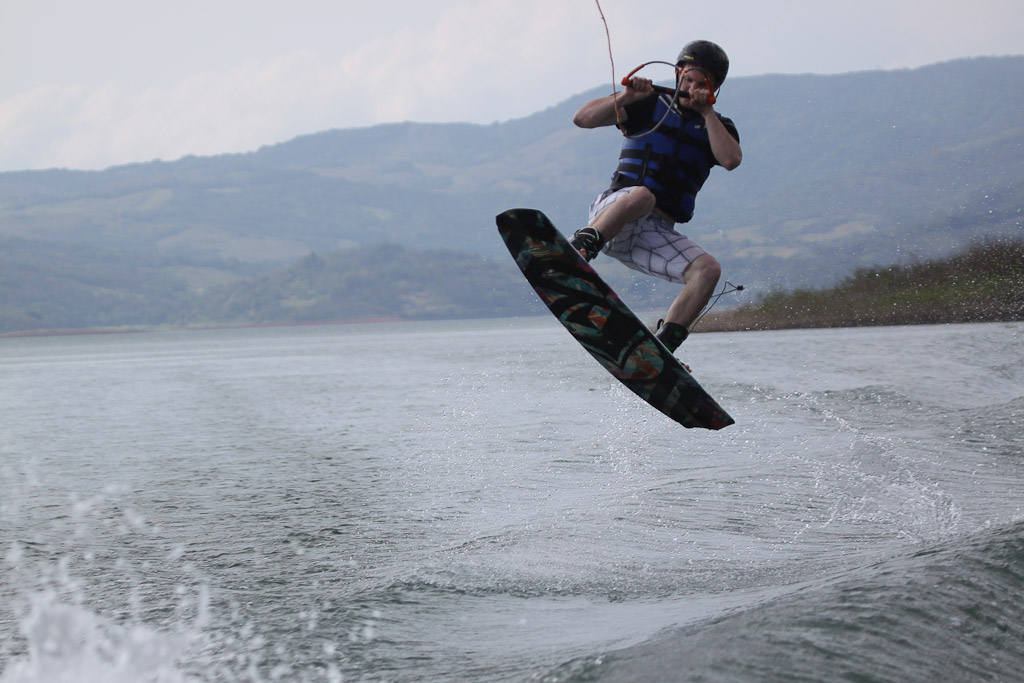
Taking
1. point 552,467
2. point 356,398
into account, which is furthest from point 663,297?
point 552,467

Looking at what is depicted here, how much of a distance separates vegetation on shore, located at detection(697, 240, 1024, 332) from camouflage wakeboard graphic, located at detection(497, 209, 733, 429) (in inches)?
1226

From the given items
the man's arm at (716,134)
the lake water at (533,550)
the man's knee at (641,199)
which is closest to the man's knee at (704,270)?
the man's knee at (641,199)

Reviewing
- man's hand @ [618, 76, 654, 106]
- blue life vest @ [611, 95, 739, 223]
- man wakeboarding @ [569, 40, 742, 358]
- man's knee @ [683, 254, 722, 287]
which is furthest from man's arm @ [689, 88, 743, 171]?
man's knee @ [683, 254, 722, 287]

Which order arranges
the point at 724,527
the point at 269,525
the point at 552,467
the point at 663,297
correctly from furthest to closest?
the point at 663,297 < the point at 552,467 < the point at 269,525 < the point at 724,527

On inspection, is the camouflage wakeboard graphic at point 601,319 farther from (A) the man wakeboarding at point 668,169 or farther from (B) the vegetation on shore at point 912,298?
(B) the vegetation on shore at point 912,298

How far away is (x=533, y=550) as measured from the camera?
17.4 ft

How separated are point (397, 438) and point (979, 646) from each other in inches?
339

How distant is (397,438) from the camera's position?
11422 mm

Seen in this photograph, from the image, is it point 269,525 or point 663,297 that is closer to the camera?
point 269,525

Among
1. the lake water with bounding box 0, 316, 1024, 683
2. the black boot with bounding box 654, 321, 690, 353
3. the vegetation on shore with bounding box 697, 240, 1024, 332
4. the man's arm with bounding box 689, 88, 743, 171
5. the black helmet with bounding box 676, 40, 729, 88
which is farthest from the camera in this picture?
the vegetation on shore with bounding box 697, 240, 1024, 332

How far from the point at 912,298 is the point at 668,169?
3538 centimetres

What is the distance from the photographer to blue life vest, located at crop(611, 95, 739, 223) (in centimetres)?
567

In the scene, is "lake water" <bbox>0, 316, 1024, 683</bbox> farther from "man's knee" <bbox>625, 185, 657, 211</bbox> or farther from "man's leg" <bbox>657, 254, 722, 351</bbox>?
"man's knee" <bbox>625, 185, 657, 211</bbox>

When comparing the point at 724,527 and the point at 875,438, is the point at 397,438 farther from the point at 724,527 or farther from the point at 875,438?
the point at 724,527
